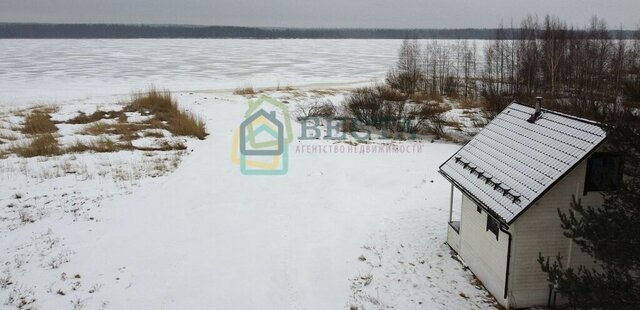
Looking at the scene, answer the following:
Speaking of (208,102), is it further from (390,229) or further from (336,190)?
(390,229)

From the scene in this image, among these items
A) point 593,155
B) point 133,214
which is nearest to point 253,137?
point 133,214

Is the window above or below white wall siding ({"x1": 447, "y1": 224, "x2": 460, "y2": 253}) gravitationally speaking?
above

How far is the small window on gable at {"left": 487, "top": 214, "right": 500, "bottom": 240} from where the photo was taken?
8.49 m

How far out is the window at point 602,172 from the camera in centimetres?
750

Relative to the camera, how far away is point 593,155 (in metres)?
7.57

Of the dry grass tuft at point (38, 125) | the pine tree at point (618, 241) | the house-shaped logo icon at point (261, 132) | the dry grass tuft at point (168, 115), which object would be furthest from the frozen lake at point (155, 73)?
the pine tree at point (618, 241)

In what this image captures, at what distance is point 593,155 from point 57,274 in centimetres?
1044

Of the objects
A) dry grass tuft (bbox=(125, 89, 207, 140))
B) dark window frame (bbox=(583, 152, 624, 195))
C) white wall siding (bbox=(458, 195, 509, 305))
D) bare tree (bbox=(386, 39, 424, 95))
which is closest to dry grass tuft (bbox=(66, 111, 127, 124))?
dry grass tuft (bbox=(125, 89, 207, 140))

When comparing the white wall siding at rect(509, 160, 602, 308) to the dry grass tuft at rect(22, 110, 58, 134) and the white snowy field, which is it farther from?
the dry grass tuft at rect(22, 110, 58, 134)

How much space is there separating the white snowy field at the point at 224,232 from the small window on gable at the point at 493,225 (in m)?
1.37

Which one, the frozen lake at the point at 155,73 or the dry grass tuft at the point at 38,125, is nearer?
the dry grass tuft at the point at 38,125

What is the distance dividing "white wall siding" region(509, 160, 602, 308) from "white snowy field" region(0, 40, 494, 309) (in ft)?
2.80

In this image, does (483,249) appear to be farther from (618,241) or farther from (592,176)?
(618,241)

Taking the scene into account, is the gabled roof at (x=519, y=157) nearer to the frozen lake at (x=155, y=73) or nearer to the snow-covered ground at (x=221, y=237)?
the snow-covered ground at (x=221, y=237)
